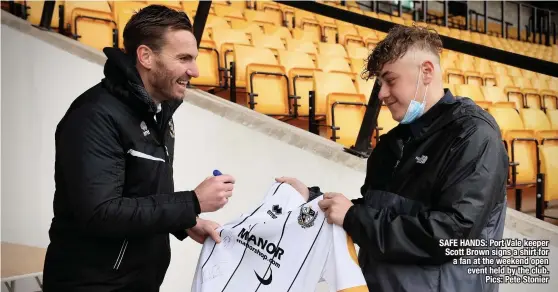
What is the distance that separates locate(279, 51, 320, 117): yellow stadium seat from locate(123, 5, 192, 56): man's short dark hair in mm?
2246

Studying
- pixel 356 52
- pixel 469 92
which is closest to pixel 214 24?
pixel 356 52

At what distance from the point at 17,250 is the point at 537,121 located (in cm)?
347

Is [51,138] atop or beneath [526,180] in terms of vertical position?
atop

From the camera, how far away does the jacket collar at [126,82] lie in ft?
4.26

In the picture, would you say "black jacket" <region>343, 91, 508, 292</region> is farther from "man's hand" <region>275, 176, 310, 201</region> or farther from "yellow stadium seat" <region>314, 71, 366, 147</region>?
"yellow stadium seat" <region>314, 71, 366, 147</region>

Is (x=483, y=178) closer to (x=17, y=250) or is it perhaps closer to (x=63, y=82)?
(x=17, y=250)

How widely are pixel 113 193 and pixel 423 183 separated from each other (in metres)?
0.65

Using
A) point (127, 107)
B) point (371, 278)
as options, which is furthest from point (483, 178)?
point (127, 107)

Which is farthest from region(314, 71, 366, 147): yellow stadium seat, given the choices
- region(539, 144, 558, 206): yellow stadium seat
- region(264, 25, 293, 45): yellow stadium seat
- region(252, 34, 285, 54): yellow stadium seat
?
region(264, 25, 293, 45): yellow stadium seat

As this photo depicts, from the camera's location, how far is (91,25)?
4180 mm

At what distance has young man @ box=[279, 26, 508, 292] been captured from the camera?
3.64 feet

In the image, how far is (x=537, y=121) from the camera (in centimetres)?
412

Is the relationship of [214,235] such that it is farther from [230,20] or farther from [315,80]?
[230,20]

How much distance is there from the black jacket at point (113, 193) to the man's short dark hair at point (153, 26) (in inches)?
2.3
